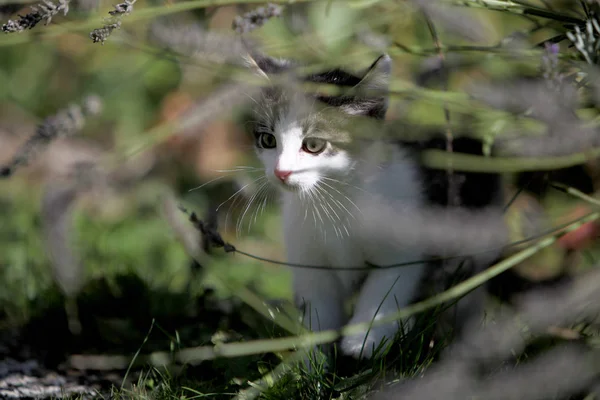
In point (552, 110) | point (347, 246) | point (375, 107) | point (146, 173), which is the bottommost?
point (146, 173)

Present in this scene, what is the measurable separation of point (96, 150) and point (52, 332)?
78.6 inches

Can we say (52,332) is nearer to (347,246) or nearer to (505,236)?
(347,246)

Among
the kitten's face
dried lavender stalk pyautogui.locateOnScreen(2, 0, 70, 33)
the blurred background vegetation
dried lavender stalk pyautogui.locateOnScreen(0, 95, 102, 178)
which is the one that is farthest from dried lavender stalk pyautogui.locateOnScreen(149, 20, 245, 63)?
dried lavender stalk pyautogui.locateOnScreen(2, 0, 70, 33)

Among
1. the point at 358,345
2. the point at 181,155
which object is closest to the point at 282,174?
the point at 358,345

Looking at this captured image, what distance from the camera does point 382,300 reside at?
4.99ft

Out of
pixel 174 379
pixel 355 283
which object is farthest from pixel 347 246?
pixel 174 379

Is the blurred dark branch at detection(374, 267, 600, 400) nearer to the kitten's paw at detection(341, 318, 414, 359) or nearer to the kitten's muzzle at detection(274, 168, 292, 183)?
the kitten's paw at detection(341, 318, 414, 359)

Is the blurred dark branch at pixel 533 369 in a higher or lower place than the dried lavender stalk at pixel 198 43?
lower

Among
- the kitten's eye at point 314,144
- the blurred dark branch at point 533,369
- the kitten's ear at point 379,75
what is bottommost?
the blurred dark branch at point 533,369

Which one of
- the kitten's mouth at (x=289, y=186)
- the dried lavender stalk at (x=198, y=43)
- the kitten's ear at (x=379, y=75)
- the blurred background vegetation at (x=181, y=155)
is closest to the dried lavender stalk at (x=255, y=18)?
the blurred background vegetation at (x=181, y=155)

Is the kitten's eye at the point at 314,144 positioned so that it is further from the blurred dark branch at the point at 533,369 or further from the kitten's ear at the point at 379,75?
the blurred dark branch at the point at 533,369

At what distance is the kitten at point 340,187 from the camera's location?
1.57 metres

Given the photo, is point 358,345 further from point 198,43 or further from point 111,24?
point 111,24

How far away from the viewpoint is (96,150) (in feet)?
12.1
